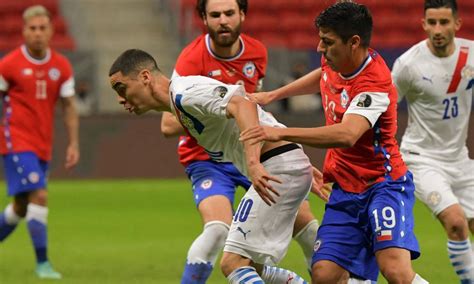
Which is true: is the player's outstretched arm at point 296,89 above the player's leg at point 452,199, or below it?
above

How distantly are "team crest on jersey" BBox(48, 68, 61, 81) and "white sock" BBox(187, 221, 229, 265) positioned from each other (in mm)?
3694

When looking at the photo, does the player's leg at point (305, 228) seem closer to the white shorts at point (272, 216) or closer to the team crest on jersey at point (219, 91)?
the white shorts at point (272, 216)

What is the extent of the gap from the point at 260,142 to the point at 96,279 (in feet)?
12.7

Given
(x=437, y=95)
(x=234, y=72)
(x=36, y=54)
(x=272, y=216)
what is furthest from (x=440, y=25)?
(x=36, y=54)

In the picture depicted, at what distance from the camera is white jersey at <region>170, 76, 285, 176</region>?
6.86 metres

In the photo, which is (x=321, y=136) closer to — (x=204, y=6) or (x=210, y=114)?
(x=210, y=114)

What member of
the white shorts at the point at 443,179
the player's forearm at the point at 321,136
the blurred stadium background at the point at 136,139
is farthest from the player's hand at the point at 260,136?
the blurred stadium background at the point at 136,139

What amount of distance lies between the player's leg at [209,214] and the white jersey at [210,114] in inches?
30.2

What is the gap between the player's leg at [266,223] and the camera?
704 centimetres

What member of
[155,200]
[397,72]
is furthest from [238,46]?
[155,200]

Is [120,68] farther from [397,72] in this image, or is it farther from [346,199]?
[397,72]

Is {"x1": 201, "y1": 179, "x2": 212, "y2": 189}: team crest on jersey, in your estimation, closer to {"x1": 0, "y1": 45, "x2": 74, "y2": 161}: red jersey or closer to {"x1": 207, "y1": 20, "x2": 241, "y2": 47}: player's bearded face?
{"x1": 207, "y1": 20, "x2": 241, "y2": 47}: player's bearded face

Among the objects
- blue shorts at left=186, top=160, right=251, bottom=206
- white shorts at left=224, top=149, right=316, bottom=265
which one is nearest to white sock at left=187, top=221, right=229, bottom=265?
blue shorts at left=186, top=160, right=251, bottom=206

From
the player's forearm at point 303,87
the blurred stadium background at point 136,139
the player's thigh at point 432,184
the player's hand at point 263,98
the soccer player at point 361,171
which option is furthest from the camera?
the blurred stadium background at point 136,139
